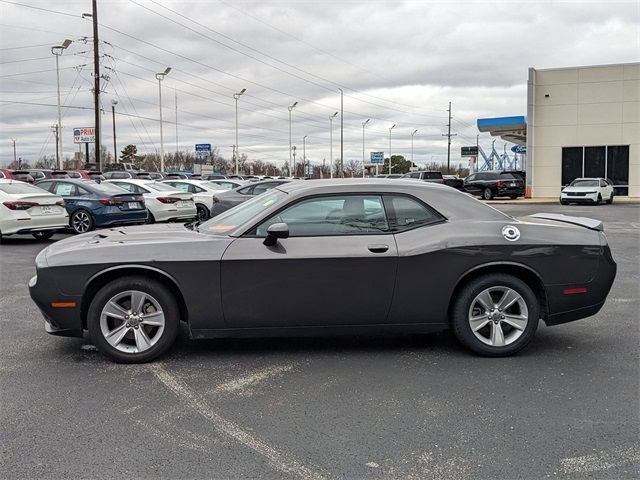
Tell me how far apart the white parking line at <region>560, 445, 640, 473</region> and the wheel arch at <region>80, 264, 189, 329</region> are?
2.94 meters

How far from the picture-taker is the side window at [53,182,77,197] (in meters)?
14.2

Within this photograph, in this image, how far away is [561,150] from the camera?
36.4 m

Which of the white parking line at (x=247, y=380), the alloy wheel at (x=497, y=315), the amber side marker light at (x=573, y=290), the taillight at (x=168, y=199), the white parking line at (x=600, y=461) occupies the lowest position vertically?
the white parking line at (x=600, y=461)

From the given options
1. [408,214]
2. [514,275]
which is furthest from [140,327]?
[514,275]

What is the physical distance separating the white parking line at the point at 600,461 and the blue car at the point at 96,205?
12482 mm

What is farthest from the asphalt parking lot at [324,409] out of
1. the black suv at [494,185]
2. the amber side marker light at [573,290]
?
→ the black suv at [494,185]

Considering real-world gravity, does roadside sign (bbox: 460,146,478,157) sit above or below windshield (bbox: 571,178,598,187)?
above

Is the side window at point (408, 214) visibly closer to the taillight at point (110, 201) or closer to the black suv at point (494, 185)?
the taillight at point (110, 201)

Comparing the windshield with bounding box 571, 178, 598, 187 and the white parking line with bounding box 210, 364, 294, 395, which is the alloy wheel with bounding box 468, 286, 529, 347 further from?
the windshield with bounding box 571, 178, 598, 187

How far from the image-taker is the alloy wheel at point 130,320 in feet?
15.3

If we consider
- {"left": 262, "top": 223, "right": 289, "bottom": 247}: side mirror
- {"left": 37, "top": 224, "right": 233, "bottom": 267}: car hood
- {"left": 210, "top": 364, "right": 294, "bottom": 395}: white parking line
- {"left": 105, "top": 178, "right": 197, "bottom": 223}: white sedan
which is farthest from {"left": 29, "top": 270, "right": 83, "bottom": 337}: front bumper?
{"left": 105, "top": 178, "right": 197, "bottom": 223}: white sedan

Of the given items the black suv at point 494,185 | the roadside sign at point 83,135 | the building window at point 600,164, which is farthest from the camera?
the roadside sign at point 83,135

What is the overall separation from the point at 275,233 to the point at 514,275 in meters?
2.09

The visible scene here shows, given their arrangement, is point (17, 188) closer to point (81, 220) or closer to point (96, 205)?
point (81, 220)
